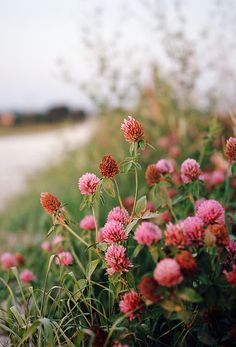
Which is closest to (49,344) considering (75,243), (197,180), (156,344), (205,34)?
(156,344)

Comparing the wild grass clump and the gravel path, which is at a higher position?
the wild grass clump

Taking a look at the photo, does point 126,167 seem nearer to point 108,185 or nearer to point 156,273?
point 108,185

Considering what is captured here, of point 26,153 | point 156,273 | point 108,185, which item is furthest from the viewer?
point 26,153

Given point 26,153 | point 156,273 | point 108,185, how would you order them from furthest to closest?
point 26,153 < point 108,185 < point 156,273

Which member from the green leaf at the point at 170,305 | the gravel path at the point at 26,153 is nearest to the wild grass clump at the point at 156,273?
the green leaf at the point at 170,305

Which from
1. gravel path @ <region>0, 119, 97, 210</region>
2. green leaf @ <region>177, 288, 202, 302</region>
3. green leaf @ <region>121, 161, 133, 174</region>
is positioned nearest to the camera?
green leaf @ <region>177, 288, 202, 302</region>

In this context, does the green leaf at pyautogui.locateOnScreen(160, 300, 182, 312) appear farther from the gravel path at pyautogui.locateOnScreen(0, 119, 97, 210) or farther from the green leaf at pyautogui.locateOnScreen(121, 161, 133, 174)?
the gravel path at pyautogui.locateOnScreen(0, 119, 97, 210)

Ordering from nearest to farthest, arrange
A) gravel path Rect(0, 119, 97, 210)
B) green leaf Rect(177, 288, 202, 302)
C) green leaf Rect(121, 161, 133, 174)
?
green leaf Rect(177, 288, 202, 302) < green leaf Rect(121, 161, 133, 174) < gravel path Rect(0, 119, 97, 210)

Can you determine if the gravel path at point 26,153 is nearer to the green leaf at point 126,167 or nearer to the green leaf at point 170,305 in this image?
the green leaf at point 126,167

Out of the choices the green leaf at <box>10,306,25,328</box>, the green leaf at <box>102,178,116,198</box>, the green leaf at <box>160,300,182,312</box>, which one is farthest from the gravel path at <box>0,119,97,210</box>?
the green leaf at <box>160,300,182,312</box>

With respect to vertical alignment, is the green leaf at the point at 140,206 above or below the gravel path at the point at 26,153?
above

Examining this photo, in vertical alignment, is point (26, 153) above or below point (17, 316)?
below

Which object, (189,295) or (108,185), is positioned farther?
(108,185)

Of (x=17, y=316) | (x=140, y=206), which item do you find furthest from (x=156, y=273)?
(x=17, y=316)
